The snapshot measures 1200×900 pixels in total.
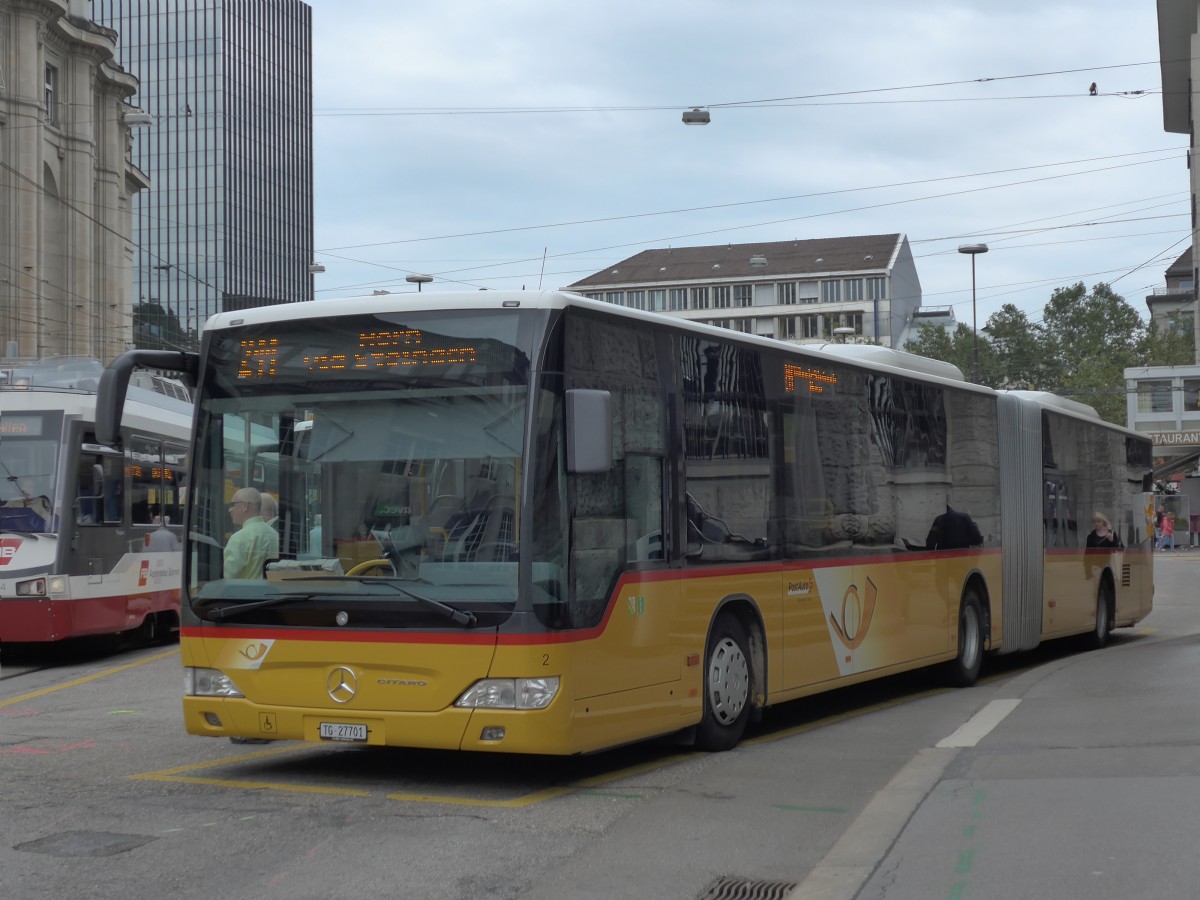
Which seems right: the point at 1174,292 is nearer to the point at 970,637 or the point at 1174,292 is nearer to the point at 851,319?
the point at 851,319

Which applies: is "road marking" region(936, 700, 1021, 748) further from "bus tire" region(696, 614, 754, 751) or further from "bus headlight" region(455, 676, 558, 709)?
"bus headlight" region(455, 676, 558, 709)

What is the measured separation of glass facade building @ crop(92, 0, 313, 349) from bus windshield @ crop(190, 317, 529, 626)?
344 feet

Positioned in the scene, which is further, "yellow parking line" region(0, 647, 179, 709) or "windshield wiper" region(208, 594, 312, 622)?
"yellow parking line" region(0, 647, 179, 709)

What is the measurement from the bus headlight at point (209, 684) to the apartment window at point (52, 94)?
54.1m

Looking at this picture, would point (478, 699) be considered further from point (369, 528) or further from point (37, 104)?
point (37, 104)

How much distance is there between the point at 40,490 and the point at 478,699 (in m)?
10.0

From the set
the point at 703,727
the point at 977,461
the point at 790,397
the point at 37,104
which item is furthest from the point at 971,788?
the point at 37,104

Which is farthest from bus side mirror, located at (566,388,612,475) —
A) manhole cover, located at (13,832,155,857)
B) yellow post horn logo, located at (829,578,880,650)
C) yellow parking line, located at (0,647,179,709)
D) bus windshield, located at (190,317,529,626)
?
yellow parking line, located at (0,647,179,709)

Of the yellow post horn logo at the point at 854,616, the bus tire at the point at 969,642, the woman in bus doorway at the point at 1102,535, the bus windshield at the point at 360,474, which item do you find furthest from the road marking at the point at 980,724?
the woman in bus doorway at the point at 1102,535

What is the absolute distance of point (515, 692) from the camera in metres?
8.20

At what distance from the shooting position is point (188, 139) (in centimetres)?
11725

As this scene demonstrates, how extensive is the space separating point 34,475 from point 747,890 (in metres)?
12.4

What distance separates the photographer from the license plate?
8539 mm

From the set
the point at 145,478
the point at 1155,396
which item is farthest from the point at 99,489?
the point at 1155,396
